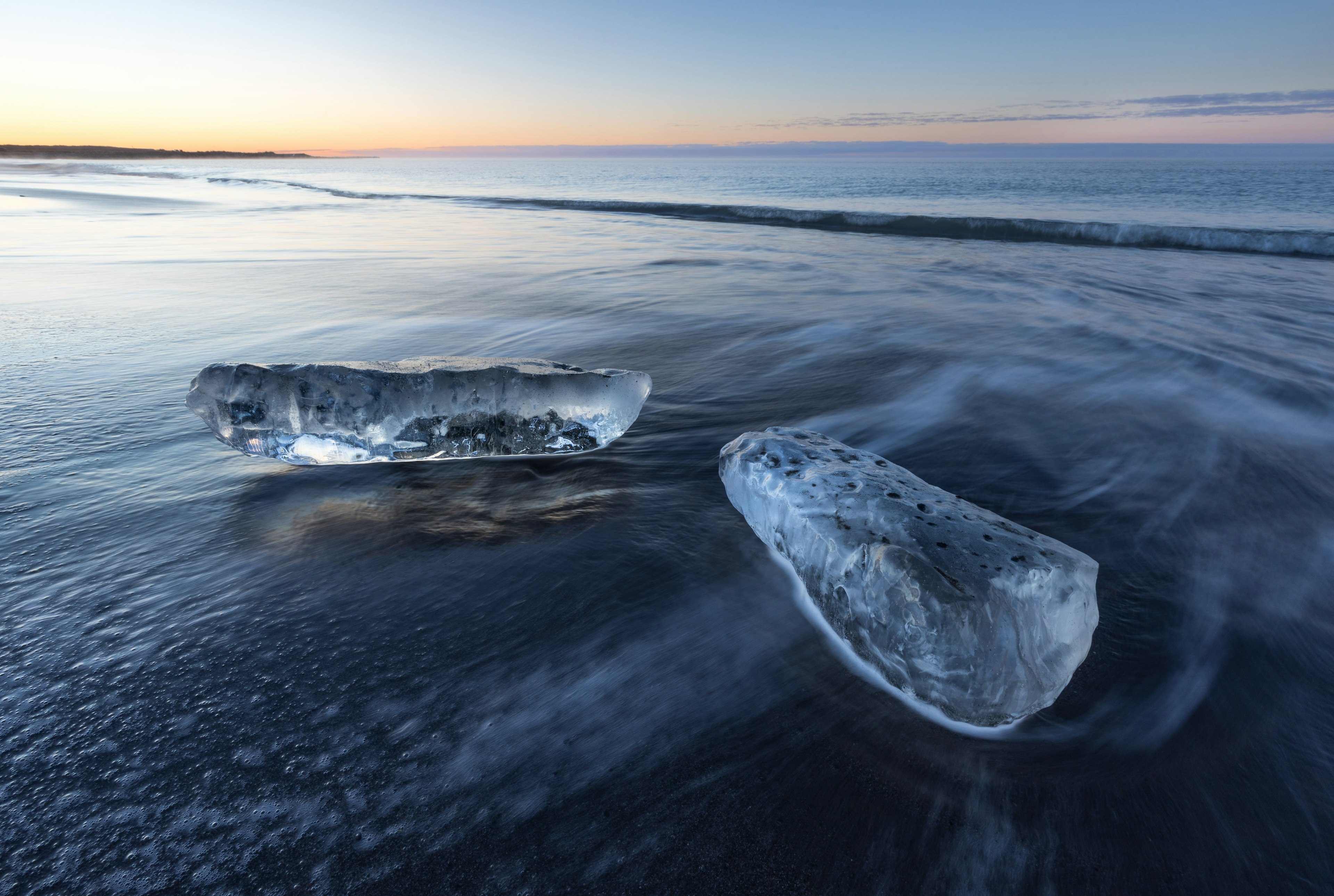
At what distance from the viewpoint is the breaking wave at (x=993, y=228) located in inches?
399

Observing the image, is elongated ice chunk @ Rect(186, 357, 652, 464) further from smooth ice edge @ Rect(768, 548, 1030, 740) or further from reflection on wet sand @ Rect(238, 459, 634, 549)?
smooth ice edge @ Rect(768, 548, 1030, 740)

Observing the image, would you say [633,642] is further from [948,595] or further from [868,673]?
[948,595]

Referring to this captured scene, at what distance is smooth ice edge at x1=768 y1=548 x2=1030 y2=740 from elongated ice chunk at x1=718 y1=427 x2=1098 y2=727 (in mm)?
12

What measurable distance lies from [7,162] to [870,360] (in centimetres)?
8639

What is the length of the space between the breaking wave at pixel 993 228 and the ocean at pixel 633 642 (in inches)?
292

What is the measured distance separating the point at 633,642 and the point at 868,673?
630 mm

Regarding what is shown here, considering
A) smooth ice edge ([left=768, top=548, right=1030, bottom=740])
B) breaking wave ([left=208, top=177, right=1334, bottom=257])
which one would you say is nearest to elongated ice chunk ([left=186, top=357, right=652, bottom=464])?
smooth ice edge ([left=768, top=548, right=1030, bottom=740])

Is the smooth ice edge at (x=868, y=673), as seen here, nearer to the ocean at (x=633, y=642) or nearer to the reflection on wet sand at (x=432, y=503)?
the ocean at (x=633, y=642)

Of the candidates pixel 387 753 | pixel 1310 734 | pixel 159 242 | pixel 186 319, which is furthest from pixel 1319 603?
pixel 159 242

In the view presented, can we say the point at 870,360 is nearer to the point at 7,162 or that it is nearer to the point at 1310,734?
the point at 1310,734

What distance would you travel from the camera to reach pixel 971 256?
9500 mm

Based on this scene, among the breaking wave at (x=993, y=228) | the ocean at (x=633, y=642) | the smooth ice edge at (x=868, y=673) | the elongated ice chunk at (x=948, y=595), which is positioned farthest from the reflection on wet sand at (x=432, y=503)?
the breaking wave at (x=993, y=228)

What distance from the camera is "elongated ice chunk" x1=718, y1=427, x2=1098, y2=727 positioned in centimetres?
144

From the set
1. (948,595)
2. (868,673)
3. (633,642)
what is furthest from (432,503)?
(948,595)
